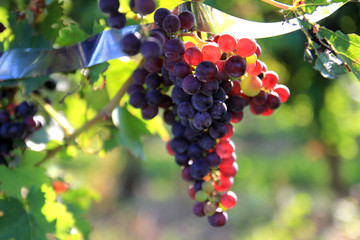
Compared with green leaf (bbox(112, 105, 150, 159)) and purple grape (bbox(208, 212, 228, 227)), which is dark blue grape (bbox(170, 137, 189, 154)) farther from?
green leaf (bbox(112, 105, 150, 159))

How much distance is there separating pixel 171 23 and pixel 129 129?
0.52 meters

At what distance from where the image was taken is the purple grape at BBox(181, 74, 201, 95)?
516 mm

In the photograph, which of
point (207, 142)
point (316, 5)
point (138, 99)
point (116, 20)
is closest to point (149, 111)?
point (138, 99)

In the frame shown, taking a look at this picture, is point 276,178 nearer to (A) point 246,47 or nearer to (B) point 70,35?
(B) point 70,35

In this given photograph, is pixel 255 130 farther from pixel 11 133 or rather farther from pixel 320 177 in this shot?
pixel 11 133

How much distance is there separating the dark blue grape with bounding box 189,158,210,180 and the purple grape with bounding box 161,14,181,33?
0.25 metres

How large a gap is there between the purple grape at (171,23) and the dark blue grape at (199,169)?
0.81 ft

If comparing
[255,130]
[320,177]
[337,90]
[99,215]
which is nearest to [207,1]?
[337,90]

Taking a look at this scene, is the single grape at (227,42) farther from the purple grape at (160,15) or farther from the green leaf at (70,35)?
the green leaf at (70,35)

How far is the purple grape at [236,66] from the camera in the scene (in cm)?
52

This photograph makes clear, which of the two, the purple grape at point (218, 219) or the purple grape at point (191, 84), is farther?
the purple grape at point (218, 219)

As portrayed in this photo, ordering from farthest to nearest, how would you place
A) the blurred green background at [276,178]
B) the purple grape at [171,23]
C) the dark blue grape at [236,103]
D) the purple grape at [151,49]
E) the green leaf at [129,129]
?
the blurred green background at [276,178] < the green leaf at [129,129] < the dark blue grape at [236,103] < the purple grape at [171,23] < the purple grape at [151,49]

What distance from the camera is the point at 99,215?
5.16 m

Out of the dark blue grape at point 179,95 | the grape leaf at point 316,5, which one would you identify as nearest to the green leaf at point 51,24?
the dark blue grape at point 179,95
